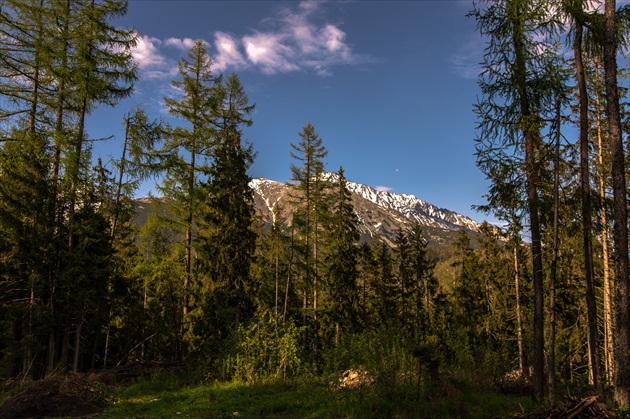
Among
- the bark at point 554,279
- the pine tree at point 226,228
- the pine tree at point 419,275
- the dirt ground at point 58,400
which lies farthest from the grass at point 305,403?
the pine tree at point 419,275

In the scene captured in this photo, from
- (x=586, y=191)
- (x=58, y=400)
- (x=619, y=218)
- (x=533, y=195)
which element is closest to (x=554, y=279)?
(x=619, y=218)

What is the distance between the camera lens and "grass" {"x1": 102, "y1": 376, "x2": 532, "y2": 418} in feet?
26.6

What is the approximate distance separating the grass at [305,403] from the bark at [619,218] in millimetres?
2259

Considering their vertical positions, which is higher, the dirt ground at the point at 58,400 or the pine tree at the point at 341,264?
the pine tree at the point at 341,264

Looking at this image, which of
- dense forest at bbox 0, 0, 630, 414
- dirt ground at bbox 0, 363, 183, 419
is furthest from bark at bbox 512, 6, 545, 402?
dirt ground at bbox 0, 363, 183, 419

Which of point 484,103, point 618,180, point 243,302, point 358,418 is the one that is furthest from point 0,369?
point 618,180

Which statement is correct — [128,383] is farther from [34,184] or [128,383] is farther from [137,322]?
[137,322]

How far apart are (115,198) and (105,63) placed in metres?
5.90

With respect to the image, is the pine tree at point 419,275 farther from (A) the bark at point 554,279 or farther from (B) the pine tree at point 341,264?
(A) the bark at point 554,279

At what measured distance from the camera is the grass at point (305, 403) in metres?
8.12

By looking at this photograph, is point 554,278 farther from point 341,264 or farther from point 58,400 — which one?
point 341,264

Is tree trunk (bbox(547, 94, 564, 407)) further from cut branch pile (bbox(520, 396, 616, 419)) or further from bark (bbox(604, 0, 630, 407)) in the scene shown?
cut branch pile (bbox(520, 396, 616, 419))

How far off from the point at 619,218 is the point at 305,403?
897 centimetres

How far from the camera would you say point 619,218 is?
350 inches
